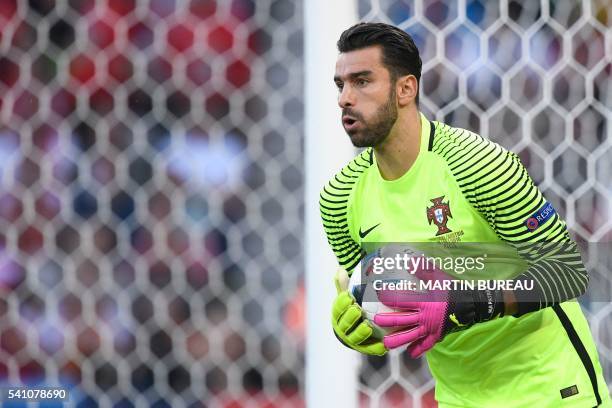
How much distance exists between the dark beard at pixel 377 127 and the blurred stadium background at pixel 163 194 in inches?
27.6

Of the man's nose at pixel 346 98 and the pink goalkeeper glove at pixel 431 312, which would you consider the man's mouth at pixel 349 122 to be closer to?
the man's nose at pixel 346 98

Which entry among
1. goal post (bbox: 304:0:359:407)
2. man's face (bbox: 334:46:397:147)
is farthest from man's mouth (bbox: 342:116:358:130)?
goal post (bbox: 304:0:359:407)

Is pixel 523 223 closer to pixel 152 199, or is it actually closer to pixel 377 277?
pixel 377 277

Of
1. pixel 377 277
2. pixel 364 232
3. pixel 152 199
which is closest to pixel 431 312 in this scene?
pixel 377 277

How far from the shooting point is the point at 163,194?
1.93m

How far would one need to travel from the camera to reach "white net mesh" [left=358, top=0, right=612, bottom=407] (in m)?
1.66

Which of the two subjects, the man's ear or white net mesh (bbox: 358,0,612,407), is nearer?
the man's ear

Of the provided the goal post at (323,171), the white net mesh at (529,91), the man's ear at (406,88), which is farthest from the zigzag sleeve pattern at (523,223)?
the white net mesh at (529,91)

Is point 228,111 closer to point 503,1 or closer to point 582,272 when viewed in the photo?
point 503,1

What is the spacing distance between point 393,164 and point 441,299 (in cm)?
21

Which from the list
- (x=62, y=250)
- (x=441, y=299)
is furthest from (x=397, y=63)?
(x=62, y=250)

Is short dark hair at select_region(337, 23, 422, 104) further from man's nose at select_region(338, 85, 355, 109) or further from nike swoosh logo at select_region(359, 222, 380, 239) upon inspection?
nike swoosh logo at select_region(359, 222, 380, 239)

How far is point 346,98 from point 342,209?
0.65 ft

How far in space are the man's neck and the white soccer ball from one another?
11 centimetres
